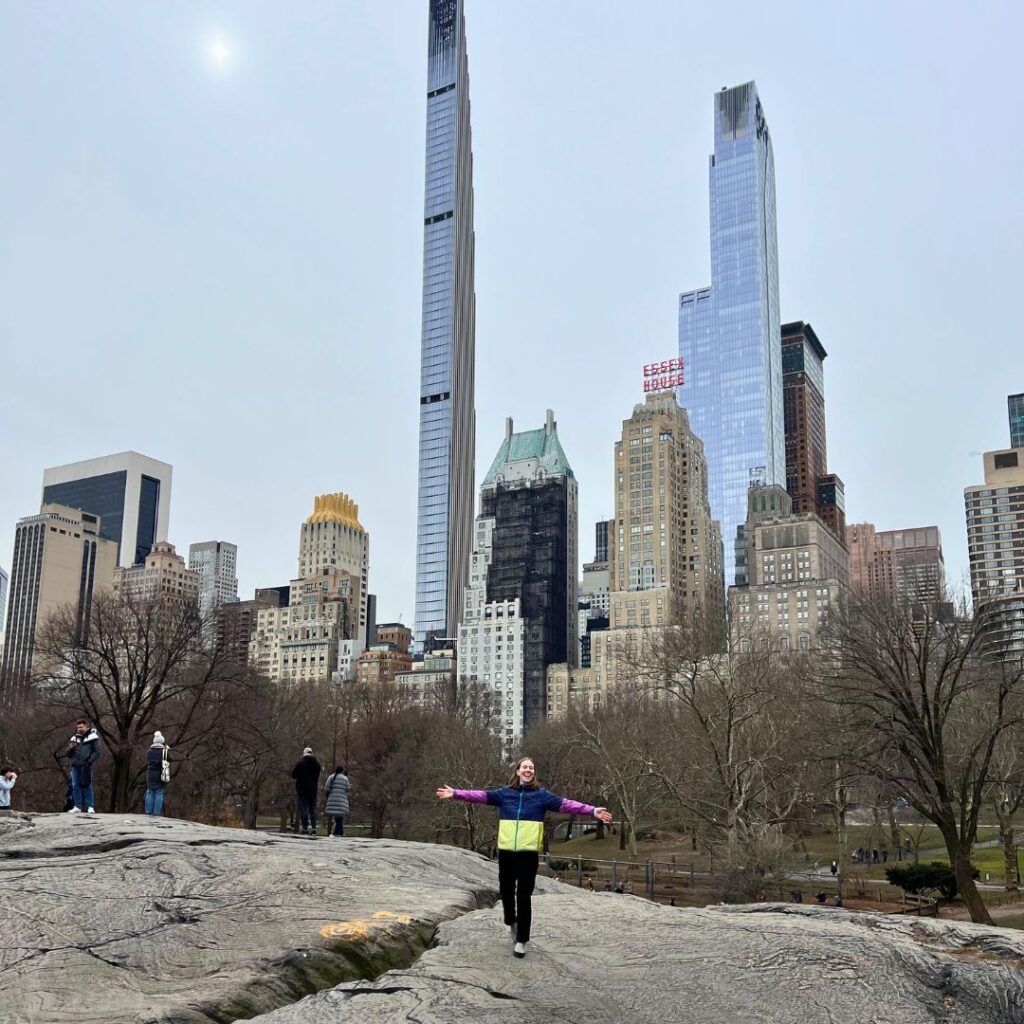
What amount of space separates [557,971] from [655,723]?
6220cm

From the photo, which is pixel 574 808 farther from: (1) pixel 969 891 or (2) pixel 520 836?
(1) pixel 969 891

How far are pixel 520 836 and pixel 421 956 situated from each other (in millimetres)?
1511

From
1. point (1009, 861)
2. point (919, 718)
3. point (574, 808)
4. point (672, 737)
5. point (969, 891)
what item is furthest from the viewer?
point (672, 737)

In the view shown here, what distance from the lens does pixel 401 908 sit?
11.4 m

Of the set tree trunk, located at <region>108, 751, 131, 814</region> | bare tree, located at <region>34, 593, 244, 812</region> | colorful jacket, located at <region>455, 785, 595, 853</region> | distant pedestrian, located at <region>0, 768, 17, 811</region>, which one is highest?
bare tree, located at <region>34, 593, 244, 812</region>

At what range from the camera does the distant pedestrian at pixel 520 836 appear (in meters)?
9.55

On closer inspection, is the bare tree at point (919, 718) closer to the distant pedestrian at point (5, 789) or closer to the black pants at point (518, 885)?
the black pants at point (518, 885)

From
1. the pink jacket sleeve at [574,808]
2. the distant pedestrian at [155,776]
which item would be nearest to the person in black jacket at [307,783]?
the distant pedestrian at [155,776]

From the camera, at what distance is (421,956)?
979 centimetres

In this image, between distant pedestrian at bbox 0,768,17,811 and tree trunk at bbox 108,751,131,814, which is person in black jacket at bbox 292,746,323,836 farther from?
tree trunk at bbox 108,751,131,814

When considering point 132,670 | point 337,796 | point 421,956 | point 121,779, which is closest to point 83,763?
point 337,796

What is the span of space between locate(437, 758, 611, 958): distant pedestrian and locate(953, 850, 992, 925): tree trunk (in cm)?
1889

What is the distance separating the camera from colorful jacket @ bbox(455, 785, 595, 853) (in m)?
9.73

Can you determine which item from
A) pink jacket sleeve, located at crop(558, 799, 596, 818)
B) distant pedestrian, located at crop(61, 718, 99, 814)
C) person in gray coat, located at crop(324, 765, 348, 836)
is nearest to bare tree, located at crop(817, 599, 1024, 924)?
person in gray coat, located at crop(324, 765, 348, 836)
